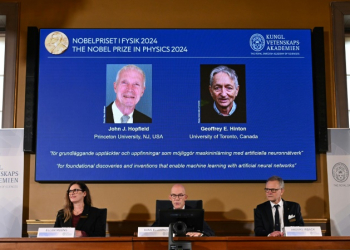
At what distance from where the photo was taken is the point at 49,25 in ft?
21.6

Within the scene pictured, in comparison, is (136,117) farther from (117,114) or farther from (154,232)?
(154,232)

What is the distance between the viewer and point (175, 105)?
6.37 m

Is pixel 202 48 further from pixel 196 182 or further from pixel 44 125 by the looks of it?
pixel 44 125

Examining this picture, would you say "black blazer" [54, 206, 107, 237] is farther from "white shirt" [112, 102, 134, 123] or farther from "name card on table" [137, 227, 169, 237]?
"white shirt" [112, 102, 134, 123]

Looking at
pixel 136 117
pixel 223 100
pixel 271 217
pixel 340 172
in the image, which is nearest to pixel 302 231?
pixel 271 217

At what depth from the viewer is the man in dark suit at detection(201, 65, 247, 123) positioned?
6.36m

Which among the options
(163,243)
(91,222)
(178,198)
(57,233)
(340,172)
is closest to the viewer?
(163,243)

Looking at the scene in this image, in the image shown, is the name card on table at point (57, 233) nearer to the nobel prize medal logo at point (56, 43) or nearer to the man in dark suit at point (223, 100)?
the man in dark suit at point (223, 100)

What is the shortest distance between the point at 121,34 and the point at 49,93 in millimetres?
1077

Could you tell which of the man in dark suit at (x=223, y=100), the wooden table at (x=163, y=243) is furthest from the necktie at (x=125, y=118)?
the wooden table at (x=163, y=243)

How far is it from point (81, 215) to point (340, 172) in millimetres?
2921

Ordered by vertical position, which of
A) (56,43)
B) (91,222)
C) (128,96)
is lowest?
Answer: (91,222)

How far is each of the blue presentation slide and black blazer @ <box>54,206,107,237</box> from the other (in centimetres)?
89

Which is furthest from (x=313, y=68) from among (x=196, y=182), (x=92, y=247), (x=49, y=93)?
(x=92, y=247)
